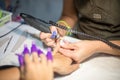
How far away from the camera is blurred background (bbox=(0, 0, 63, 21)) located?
1145mm

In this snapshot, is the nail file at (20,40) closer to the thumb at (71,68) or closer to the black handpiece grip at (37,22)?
the black handpiece grip at (37,22)

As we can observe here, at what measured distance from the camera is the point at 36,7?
120cm

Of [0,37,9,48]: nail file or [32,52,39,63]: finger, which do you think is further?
[0,37,9,48]: nail file

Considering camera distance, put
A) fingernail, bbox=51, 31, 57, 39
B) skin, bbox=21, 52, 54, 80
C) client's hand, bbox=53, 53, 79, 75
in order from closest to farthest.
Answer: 1. skin, bbox=21, 52, 54, 80
2. client's hand, bbox=53, 53, 79, 75
3. fingernail, bbox=51, 31, 57, 39

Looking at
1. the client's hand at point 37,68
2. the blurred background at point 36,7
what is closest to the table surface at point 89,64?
the client's hand at point 37,68

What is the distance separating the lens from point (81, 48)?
0.74 m

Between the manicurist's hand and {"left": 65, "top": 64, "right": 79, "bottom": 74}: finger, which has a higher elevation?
the manicurist's hand

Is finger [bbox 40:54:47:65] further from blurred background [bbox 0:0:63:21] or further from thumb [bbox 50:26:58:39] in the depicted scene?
blurred background [bbox 0:0:63:21]

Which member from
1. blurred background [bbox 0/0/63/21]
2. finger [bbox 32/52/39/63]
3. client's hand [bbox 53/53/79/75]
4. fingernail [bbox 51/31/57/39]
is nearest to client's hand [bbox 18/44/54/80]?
finger [bbox 32/52/39/63]

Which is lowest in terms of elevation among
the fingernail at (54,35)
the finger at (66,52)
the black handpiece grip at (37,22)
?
the finger at (66,52)

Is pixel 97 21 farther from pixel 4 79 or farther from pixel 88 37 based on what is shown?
pixel 4 79

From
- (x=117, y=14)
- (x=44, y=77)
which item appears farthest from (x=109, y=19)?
(x=44, y=77)

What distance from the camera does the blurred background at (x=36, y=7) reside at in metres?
1.14

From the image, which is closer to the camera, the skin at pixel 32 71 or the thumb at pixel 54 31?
the skin at pixel 32 71
